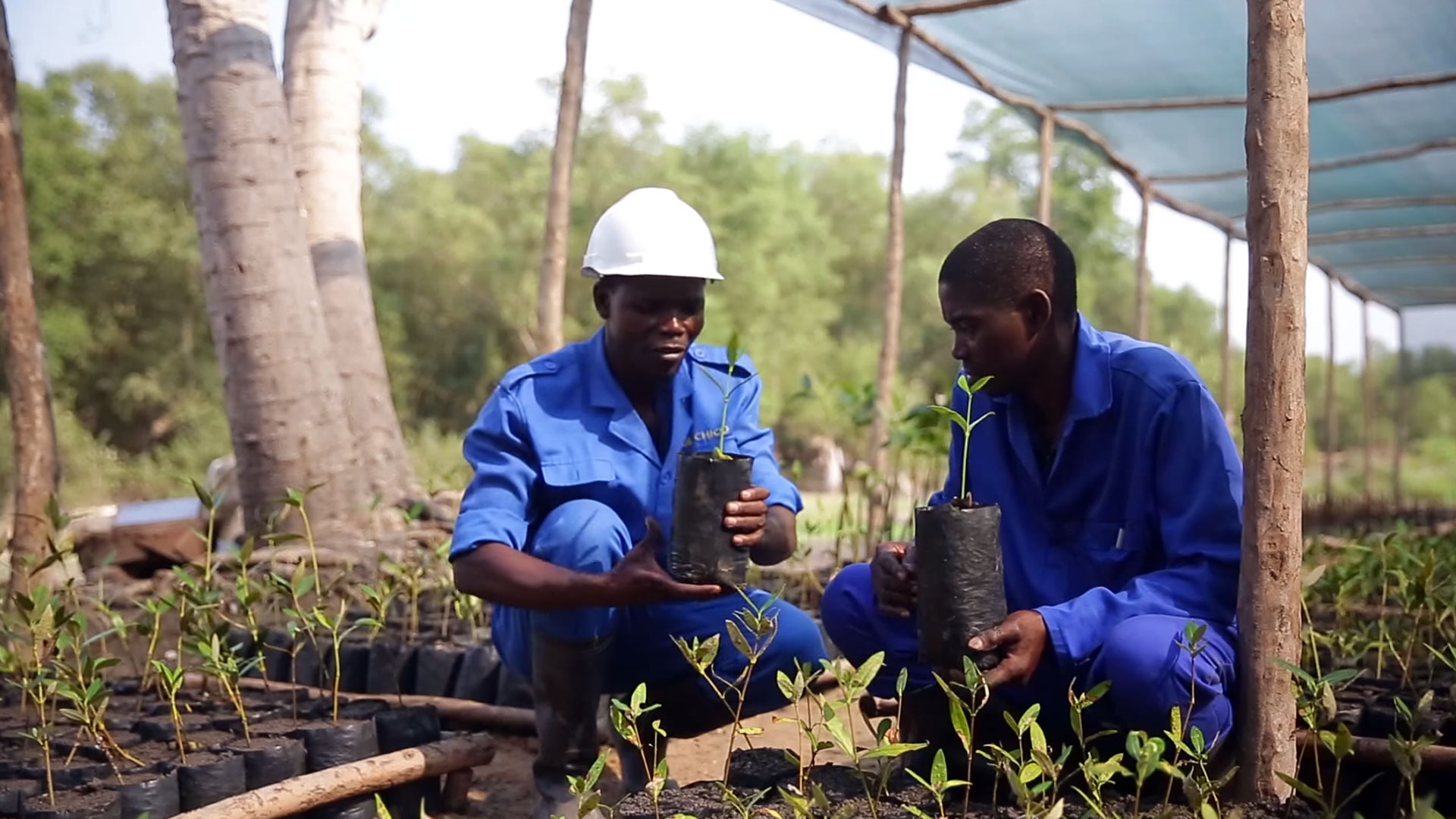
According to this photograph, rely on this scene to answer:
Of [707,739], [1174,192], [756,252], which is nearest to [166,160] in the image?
[756,252]

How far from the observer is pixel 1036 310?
230 centimetres

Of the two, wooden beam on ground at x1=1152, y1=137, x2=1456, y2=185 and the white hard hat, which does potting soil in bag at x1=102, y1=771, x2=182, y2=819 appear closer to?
the white hard hat

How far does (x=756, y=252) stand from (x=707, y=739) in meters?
21.3

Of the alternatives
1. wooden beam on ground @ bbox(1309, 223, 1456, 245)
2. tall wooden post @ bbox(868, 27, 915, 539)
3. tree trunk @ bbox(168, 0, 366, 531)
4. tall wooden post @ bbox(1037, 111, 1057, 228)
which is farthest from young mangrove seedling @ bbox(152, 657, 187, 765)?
wooden beam on ground @ bbox(1309, 223, 1456, 245)

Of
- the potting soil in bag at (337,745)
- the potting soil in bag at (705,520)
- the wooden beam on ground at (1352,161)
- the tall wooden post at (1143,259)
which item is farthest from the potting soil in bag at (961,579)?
the tall wooden post at (1143,259)

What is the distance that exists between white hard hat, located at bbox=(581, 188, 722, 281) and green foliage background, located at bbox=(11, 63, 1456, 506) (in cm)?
913

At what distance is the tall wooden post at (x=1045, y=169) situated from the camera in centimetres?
730

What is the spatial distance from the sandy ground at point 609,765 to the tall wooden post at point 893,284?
232 cm

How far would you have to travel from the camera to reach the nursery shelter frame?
194cm

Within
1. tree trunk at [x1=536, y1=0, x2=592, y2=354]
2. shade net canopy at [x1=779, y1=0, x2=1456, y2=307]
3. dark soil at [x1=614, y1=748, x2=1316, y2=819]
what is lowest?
dark soil at [x1=614, y1=748, x2=1316, y2=819]

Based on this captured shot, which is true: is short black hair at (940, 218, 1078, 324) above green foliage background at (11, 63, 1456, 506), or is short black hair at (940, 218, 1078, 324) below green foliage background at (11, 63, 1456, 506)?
below

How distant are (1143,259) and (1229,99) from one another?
2.53 metres

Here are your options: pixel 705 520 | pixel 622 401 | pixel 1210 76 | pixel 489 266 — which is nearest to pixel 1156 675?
pixel 705 520

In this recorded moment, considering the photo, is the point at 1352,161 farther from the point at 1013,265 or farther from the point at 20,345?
the point at 20,345
